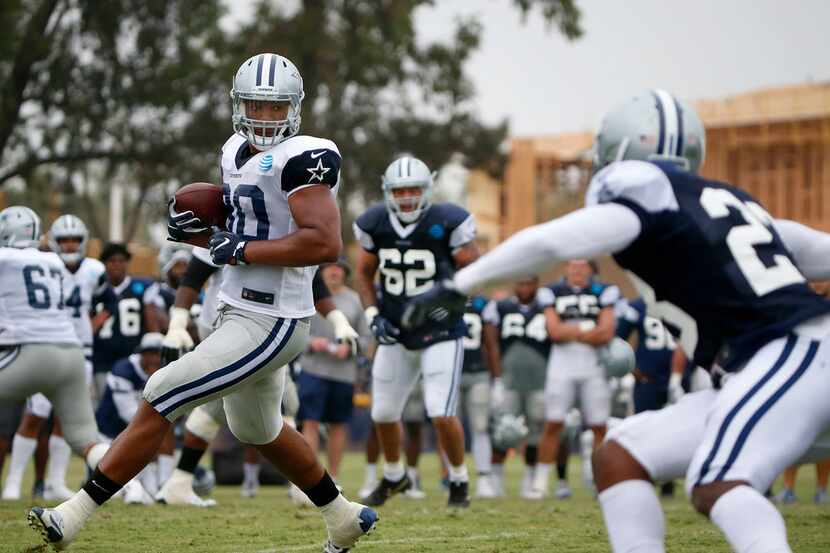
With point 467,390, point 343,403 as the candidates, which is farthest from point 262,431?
point 467,390

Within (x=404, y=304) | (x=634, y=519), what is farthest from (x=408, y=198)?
(x=634, y=519)

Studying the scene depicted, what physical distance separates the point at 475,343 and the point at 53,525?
6296 millimetres

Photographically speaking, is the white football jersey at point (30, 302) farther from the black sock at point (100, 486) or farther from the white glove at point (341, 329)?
the black sock at point (100, 486)

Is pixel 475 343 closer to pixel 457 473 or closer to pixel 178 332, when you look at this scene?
pixel 457 473

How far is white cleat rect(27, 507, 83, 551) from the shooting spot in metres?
4.78

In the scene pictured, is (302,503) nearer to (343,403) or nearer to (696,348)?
(343,403)

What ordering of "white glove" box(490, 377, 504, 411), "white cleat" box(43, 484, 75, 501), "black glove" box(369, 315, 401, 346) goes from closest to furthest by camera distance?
"black glove" box(369, 315, 401, 346)
"white cleat" box(43, 484, 75, 501)
"white glove" box(490, 377, 504, 411)

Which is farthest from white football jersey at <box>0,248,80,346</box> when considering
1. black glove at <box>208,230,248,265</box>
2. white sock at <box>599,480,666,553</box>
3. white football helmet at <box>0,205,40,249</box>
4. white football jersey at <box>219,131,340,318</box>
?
white sock at <box>599,480,666,553</box>

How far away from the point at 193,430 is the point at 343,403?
6.57 ft

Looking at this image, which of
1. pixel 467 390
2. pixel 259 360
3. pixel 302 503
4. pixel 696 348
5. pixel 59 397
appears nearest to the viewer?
pixel 696 348

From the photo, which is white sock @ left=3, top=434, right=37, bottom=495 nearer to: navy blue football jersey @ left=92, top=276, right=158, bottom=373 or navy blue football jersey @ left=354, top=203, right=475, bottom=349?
navy blue football jersey @ left=92, top=276, right=158, bottom=373

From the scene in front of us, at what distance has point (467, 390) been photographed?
Answer: 35.9ft

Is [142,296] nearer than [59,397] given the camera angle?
No

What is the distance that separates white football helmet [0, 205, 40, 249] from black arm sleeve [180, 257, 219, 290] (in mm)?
1158
